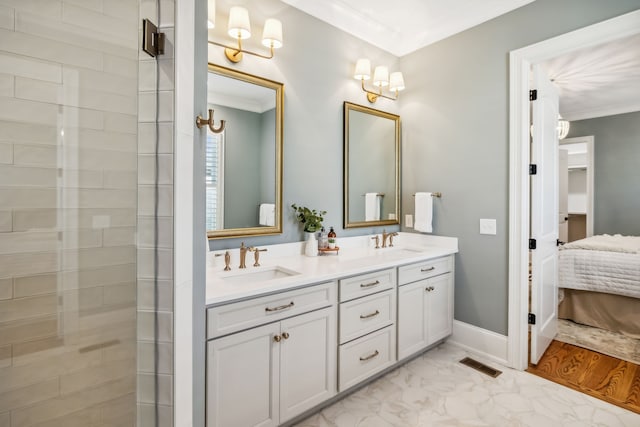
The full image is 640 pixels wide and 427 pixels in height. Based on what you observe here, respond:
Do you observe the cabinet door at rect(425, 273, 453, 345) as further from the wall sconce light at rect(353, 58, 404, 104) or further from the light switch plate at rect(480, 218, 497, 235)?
the wall sconce light at rect(353, 58, 404, 104)

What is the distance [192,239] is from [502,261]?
232 cm

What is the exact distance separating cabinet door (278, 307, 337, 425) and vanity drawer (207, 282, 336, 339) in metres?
0.05

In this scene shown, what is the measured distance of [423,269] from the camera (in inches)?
93.7

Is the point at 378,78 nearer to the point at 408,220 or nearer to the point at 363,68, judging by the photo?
the point at 363,68

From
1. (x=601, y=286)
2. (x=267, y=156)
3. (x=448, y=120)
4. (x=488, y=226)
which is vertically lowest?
(x=601, y=286)

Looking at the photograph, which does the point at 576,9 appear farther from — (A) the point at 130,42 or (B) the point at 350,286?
(A) the point at 130,42

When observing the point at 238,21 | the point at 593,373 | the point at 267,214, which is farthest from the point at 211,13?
the point at 593,373

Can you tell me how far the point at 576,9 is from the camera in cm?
207

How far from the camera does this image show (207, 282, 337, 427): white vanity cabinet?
138cm

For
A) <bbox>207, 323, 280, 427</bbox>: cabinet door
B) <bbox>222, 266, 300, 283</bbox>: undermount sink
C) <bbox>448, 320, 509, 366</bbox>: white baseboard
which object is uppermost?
<bbox>222, 266, 300, 283</bbox>: undermount sink

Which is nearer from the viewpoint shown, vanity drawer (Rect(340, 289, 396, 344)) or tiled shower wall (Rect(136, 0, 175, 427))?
tiled shower wall (Rect(136, 0, 175, 427))

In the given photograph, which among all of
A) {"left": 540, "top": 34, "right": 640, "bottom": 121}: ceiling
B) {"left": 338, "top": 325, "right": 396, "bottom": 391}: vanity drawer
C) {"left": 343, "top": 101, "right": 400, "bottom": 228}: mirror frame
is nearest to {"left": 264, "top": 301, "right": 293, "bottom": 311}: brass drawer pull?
{"left": 338, "top": 325, "right": 396, "bottom": 391}: vanity drawer

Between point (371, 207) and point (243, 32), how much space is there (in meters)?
1.68

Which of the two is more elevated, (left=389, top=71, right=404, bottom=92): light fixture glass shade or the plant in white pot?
(left=389, top=71, right=404, bottom=92): light fixture glass shade
